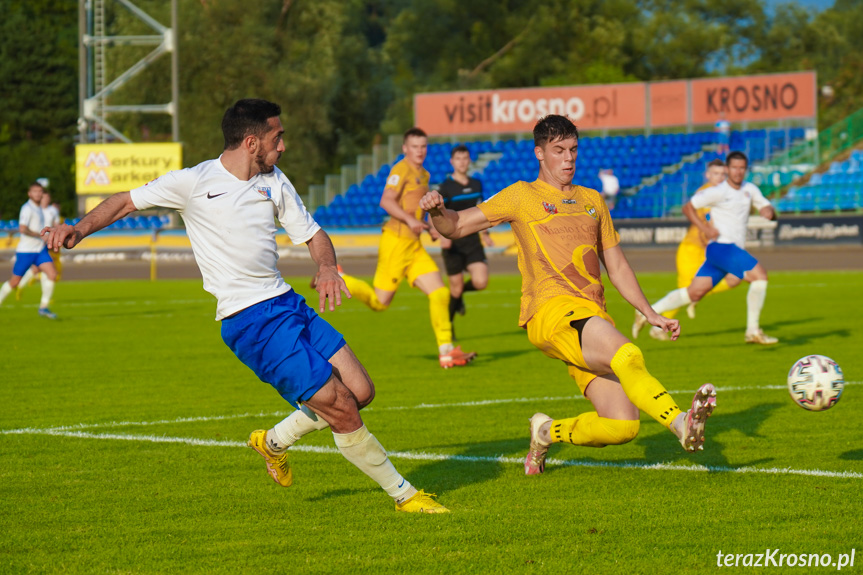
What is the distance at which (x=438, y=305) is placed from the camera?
11.8 m

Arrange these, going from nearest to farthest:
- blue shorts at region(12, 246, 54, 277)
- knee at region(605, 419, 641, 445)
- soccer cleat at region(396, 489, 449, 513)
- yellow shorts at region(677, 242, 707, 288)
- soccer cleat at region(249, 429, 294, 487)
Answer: soccer cleat at region(396, 489, 449, 513)
knee at region(605, 419, 641, 445)
soccer cleat at region(249, 429, 294, 487)
yellow shorts at region(677, 242, 707, 288)
blue shorts at region(12, 246, 54, 277)

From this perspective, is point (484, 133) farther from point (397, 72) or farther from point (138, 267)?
point (397, 72)

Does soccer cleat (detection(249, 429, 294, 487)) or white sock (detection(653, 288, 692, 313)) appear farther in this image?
white sock (detection(653, 288, 692, 313))

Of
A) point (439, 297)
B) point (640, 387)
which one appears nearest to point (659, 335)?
point (439, 297)

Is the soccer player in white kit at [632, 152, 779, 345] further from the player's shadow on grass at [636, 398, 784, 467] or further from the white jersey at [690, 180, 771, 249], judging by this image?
the player's shadow on grass at [636, 398, 784, 467]

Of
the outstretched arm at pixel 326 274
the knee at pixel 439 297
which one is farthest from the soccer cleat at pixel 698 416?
the knee at pixel 439 297

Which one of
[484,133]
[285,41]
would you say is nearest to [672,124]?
[484,133]

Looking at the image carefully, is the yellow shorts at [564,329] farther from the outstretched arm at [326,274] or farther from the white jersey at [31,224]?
the white jersey at [31,224]

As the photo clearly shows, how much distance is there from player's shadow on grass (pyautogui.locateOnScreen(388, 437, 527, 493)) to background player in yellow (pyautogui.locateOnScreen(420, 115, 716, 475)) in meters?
0.32

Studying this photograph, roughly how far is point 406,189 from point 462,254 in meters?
2.18

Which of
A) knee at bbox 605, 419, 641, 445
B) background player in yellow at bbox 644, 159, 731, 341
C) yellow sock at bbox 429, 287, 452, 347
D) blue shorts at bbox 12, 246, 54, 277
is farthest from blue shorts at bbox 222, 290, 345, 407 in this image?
blue shorts at bbox 12, 246, 54, 277

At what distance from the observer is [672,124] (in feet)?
132

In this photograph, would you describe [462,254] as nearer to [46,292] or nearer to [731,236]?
[731,236]

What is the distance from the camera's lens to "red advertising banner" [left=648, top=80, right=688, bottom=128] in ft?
131
